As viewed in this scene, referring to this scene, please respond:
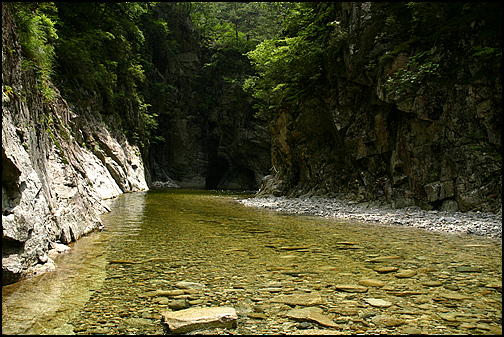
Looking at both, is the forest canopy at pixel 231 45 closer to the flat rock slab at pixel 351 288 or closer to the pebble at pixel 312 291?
the pebble at pixel 312 291

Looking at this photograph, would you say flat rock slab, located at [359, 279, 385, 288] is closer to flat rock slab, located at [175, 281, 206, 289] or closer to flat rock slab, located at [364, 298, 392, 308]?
flat rock slab, located at [364, 298, 392, 308]

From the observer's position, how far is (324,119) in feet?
51.7

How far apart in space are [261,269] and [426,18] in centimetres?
1088

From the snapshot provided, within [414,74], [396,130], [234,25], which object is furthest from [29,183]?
[234,25]

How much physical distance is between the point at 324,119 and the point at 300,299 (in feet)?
44.0

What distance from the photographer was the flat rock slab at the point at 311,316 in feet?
9.06

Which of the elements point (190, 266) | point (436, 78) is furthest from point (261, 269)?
point (436, 78)

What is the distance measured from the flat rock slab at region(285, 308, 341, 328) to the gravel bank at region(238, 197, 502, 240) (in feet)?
18.3

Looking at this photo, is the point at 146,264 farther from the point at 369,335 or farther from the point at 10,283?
the point at 369,335

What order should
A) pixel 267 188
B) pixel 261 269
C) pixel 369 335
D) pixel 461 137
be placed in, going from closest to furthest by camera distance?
pixel 369 335 → pixel 261 269 → pixel 461 137 → pixel 267 188

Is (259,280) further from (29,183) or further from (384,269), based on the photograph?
(29,183)

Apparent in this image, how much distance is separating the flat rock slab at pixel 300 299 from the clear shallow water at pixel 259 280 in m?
0.08

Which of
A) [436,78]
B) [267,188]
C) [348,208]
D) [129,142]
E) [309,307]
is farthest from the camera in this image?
[129,142]

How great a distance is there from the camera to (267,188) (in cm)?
1936
